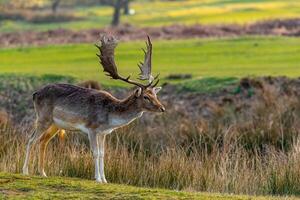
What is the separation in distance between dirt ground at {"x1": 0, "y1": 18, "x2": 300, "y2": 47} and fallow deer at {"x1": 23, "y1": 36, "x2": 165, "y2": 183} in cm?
3021

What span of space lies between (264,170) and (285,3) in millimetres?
67710

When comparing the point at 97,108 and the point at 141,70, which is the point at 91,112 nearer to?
the point at 97,108

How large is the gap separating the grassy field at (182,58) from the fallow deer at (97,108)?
13.5 metres

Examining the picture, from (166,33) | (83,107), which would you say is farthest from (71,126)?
(166,33)

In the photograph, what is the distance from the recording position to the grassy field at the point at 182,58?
98.0ft

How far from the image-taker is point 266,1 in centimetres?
8838

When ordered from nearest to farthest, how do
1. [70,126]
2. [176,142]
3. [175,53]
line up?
[70,126] < [176,142] < [175,53]

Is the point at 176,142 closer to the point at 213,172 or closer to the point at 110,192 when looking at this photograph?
the point at 213,172

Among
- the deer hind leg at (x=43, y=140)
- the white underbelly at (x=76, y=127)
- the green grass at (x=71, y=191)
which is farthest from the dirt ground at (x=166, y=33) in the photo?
the green grass at (x=71, y=191)

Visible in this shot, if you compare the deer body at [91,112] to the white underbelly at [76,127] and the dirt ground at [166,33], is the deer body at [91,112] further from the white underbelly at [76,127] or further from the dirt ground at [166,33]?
the dirt ground at [166,33]

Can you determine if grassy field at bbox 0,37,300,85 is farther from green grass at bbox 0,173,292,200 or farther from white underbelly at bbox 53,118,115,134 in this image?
green grass at bbox 0,173,292,200

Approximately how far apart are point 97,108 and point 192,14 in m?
64.5

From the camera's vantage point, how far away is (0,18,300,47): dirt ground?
151ft

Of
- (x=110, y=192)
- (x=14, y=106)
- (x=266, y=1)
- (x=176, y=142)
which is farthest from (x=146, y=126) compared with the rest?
(x=266, y=1)
